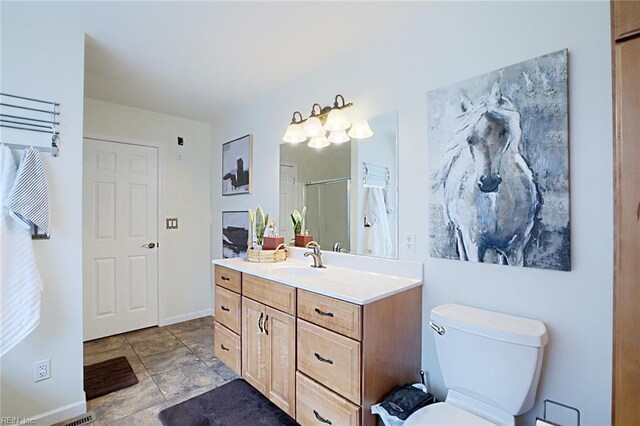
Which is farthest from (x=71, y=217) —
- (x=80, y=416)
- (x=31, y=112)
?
(x=80, y=416)

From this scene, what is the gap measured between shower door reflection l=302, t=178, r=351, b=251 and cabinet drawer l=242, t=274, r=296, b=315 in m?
0.57

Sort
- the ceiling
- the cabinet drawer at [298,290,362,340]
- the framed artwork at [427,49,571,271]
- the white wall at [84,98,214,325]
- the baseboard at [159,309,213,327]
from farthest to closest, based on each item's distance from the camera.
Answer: the baseboard at [159,309,213,327], the white wall at [84,98,214,325], the ceiling, the cabinet drawer at [298,290,362,340], the framed artwork at [427,49,571,271]

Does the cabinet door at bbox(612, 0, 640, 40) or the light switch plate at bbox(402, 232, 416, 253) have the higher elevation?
the cabinet door at bbox(612, 0, 640, 40)

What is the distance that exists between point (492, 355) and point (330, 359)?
0.72m

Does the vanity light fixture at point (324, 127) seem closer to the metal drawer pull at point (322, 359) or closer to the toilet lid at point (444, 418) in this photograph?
the metal drawer pull at point (322, 359)

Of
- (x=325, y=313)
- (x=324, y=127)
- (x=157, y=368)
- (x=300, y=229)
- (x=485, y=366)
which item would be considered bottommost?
(x=157, y=368)

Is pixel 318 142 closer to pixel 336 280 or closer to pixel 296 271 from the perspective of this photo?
pixel 296 271

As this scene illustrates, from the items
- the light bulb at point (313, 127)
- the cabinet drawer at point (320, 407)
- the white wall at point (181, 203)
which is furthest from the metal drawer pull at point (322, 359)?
the white wall at point (181, 203)

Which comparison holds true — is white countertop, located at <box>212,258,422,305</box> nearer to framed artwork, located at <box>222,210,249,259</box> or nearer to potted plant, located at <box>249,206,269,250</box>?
potted plant, located at <box>249,206,269,250</box>

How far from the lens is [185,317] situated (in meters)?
3.50

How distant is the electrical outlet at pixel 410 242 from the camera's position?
169cm

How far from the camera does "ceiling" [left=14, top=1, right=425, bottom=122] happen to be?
1614 mm

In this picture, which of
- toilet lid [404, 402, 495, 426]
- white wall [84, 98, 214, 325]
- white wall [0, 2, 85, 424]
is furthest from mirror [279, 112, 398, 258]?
white wall [84, 98, 214, 325]

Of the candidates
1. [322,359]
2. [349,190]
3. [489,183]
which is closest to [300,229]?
[349,190]
